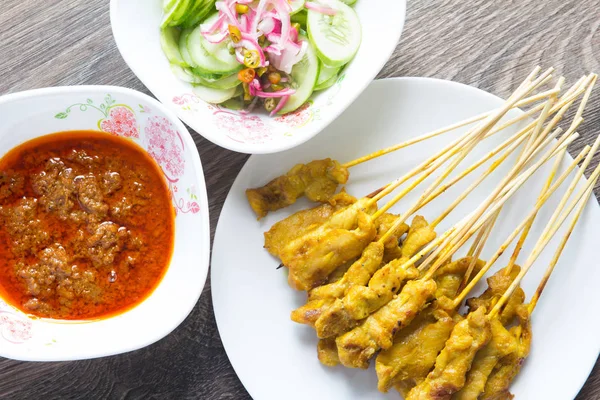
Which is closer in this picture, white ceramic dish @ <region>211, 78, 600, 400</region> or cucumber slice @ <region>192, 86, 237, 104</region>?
cucumber slice @ <region>192, 86, 237, 104</region>

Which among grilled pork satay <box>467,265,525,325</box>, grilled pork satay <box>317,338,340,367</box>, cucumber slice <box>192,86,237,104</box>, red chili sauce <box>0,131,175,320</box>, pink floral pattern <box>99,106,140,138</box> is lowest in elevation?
grilled pork satay <box>317,338,340,367</box>

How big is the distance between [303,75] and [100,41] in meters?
1.18

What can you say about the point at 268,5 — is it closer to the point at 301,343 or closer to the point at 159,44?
the point at 159,44

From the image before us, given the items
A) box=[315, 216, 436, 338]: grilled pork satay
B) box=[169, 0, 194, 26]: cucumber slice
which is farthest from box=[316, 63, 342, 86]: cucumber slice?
box=[315, 216, 436, 338]: grilled pork satay

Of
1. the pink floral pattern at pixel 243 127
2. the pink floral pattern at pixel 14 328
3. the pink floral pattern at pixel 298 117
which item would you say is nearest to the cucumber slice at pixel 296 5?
the pink floral pattern at pixel 298 117

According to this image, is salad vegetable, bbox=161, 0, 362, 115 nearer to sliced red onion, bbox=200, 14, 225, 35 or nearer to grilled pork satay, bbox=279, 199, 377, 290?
sliced red onion, bbox=200, 14, 225, 35

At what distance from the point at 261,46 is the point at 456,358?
1.71m

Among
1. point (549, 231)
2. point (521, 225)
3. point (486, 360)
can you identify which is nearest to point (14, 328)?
point (486, 360)

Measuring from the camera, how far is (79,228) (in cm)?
270

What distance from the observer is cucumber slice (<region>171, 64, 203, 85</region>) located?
2.77 meters

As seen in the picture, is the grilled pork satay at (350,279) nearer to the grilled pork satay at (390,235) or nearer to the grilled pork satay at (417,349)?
the grilled pork satay at (390,235)

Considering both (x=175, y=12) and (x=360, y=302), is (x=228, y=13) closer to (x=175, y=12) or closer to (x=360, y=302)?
(x=175, y=12)

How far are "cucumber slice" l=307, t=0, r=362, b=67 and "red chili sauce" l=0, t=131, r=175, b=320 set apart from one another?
3.25 feet

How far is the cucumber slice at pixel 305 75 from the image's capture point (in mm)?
2764
